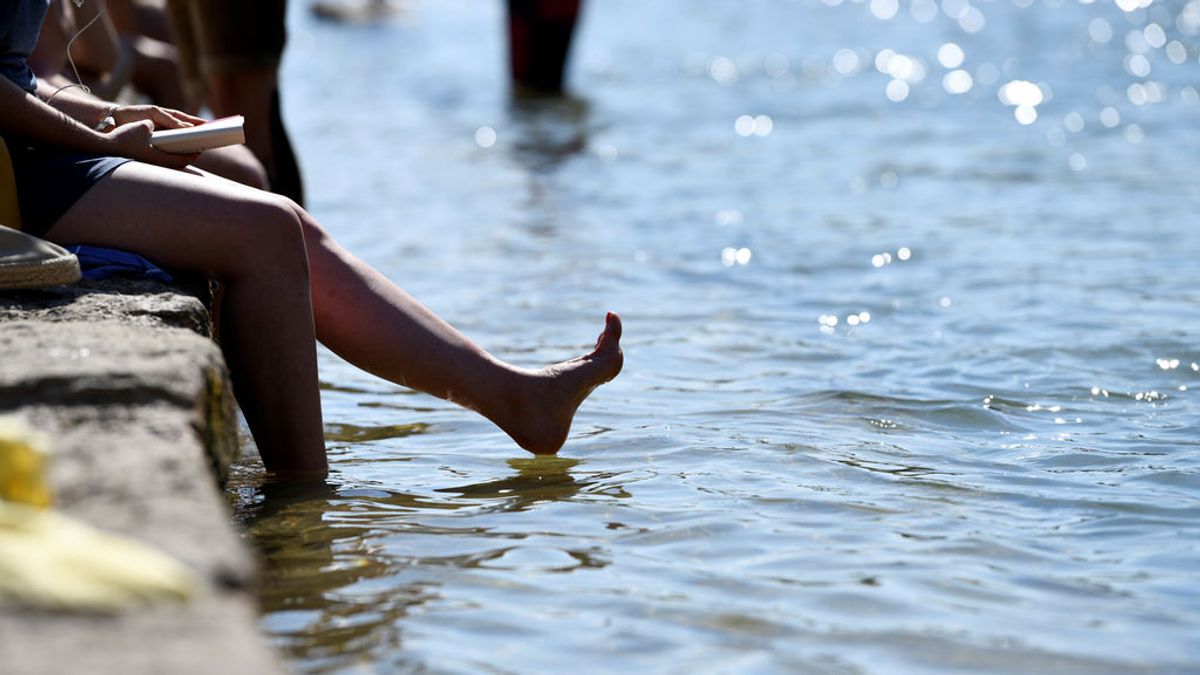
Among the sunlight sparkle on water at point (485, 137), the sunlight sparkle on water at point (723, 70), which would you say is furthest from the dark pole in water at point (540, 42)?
the sunlight sparkle on water at point (485, 137)

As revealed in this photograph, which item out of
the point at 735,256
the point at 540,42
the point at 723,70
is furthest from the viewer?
the point at 723,70

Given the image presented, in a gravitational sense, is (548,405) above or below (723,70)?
below

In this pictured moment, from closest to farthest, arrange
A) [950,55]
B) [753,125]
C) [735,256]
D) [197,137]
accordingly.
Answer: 1. [197,137]
2. [735,256]
3. [753,125]
4. [950,55]

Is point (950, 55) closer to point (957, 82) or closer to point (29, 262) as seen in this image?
point (957, 82)

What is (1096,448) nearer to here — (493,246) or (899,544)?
(899,544)

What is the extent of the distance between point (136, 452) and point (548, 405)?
138cm

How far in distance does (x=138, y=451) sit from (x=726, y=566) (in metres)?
1.14

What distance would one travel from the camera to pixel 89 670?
1445 millimetres

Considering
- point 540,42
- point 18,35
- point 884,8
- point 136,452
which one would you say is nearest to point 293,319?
point 18,35

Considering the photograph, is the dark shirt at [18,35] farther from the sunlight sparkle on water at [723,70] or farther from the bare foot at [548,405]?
the sunlight sparkle on water at [723,70]

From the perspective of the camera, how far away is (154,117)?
10.5 ft

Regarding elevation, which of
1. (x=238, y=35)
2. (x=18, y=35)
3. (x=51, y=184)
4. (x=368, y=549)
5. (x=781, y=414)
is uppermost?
(x=238, y=35)

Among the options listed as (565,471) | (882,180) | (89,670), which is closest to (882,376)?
(565,471)

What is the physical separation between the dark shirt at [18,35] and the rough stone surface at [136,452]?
466mm
